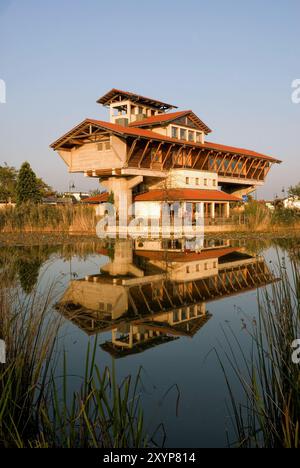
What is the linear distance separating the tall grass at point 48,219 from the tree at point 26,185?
2039 centimetres

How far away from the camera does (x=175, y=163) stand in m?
32.9

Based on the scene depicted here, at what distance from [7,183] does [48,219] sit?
38756mm

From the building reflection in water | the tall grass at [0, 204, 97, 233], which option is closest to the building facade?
the tall grass at [0, 204, 97, 233]

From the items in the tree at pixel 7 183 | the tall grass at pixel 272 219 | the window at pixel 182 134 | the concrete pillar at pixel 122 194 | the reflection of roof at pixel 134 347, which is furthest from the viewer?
the tree at pixel 7 183

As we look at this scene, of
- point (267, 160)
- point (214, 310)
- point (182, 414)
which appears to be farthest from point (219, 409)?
point (267, 160)

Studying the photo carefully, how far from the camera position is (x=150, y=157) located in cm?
3053

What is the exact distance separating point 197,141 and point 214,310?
2887 centimetres

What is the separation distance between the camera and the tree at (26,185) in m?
46.0

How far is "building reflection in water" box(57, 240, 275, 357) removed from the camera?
597 cm

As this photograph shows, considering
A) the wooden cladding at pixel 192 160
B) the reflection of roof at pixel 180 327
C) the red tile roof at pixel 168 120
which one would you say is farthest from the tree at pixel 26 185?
the reflection of roof at pixel 180 327

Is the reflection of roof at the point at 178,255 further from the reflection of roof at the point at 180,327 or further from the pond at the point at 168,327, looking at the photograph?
the reflection of roof at the point at 180,327

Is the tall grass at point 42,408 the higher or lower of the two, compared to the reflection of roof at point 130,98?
lower

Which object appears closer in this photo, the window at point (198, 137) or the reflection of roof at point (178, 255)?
the reflection of roof at point (178, 255)
